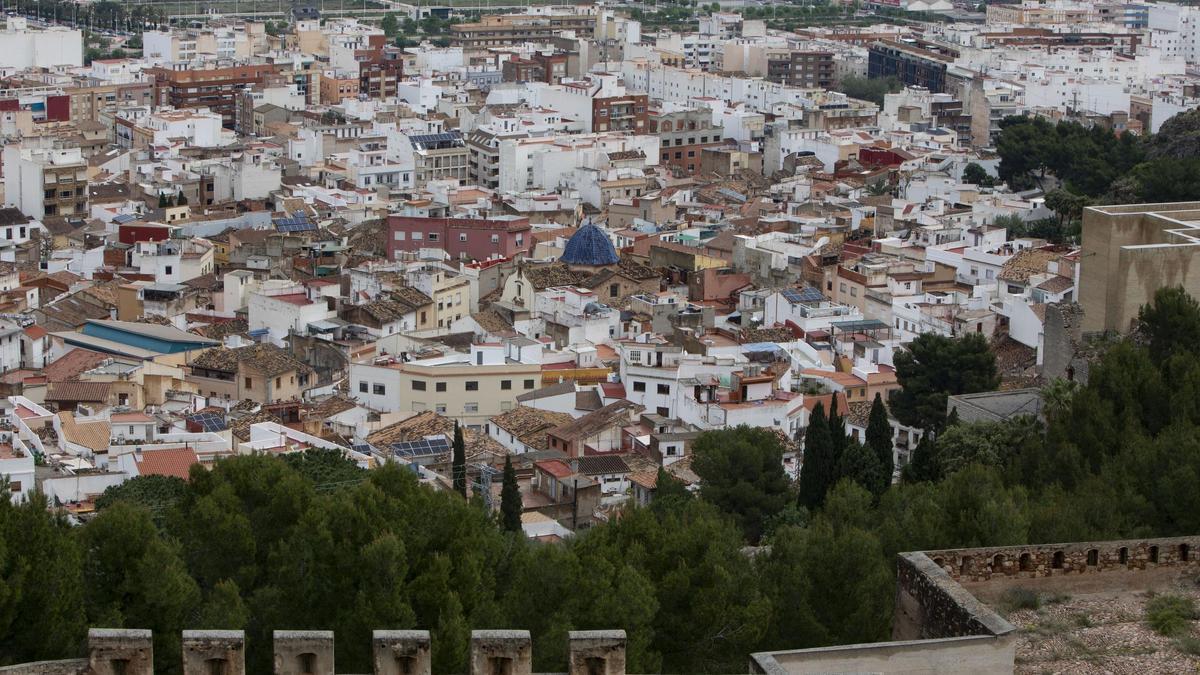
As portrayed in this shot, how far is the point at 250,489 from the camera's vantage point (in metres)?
14.5

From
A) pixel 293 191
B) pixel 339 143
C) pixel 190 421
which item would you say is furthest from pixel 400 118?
pixel 190 421

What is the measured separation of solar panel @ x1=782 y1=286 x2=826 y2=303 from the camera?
100 feet

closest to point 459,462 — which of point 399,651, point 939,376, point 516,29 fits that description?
point 939,376

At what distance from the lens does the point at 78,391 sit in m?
26.2

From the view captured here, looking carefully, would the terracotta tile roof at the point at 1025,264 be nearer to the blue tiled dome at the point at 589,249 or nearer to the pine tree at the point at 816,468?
the blue tiled dome at the point at 589,249

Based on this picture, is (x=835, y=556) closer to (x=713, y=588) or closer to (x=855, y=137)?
(x=713, y=588)

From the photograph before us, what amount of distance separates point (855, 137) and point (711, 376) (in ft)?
77.0

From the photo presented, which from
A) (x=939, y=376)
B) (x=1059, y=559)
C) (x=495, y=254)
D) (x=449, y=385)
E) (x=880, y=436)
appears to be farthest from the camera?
(x=495, y=254)

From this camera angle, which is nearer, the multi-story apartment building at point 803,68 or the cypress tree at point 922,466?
the cypress tree at point 922,466

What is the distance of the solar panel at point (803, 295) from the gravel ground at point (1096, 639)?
63.6ft

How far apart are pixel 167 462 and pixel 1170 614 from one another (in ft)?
43.6

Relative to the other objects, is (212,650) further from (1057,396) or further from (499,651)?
(1057,396)

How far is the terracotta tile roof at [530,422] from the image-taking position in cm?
2484

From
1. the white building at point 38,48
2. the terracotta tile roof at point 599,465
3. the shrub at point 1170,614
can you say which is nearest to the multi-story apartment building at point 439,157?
the white building at point 38,48
